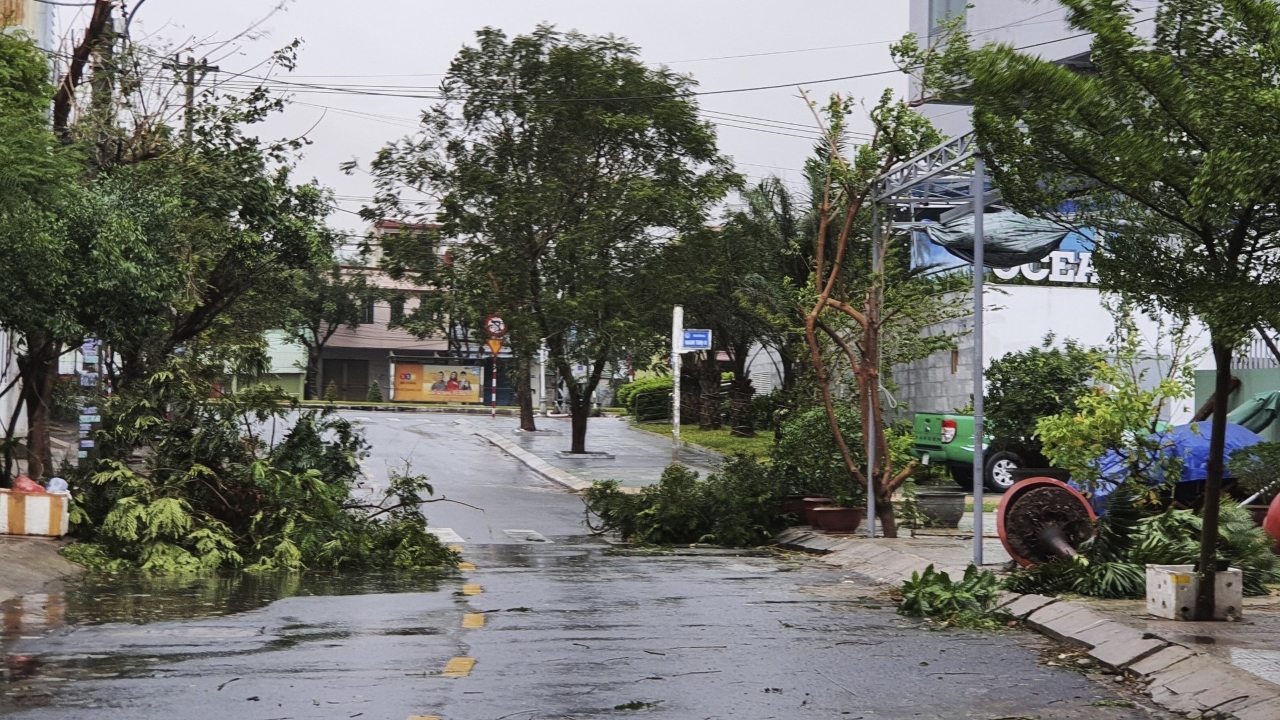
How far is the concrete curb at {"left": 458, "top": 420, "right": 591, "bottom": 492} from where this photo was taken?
2961 centimetres

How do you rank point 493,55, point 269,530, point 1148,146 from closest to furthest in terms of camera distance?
point 1148,146, point 269,530, point 493,55

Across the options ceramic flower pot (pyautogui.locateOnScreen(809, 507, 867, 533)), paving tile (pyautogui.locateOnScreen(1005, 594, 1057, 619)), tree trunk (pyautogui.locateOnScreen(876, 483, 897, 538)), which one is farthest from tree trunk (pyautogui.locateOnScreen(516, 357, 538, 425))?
paving tile (pyautogui.locateOnScreen(1005, 594, 1057, 619))

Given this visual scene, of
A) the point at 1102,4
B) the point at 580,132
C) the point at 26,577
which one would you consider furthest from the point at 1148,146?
the point at 580,132

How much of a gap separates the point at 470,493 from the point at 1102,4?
19.0 meters

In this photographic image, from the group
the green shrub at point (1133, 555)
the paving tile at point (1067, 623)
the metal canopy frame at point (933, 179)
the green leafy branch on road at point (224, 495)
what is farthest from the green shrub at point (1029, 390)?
the paving tile at point (1067, 623)

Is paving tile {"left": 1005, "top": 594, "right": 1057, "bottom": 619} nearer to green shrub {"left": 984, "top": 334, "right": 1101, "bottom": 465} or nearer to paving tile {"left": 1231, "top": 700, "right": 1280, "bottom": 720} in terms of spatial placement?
paving tile {"left": 1231, "top": 700, "right": 1280, "bottom": 720}

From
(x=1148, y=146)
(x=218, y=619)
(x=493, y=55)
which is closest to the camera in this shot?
(x=1148, y=146)

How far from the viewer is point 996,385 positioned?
977 inches

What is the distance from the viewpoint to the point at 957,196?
59.6ft

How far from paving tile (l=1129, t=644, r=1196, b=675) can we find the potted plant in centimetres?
984

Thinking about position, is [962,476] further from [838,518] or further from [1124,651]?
[1124,651]

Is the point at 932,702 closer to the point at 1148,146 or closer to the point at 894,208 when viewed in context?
the point at 1148,146

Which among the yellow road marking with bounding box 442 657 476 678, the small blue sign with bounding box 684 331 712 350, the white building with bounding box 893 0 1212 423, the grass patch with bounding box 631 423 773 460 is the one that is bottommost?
the yellow road marking with bounding box 442 657 476 678

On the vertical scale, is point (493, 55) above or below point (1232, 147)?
above
